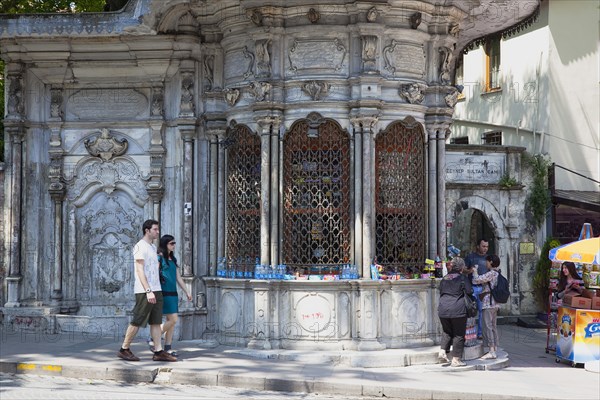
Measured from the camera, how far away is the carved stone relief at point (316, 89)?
12.3m

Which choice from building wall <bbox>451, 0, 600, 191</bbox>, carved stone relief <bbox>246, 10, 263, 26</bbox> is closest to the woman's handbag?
carved stone relief <bbox>246, 10, 263, 26</bbox>

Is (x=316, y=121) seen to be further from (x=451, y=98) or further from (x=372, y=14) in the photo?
(x=451, y=98)

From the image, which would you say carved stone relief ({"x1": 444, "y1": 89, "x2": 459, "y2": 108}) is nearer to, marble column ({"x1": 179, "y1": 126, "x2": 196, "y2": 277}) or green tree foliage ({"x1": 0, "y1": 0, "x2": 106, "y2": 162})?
marble column ({"x1": 179, "y1": 126, "x2": 196, "y2": 277})

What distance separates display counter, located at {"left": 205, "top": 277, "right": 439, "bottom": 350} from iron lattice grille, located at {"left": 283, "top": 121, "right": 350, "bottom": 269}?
0.45m

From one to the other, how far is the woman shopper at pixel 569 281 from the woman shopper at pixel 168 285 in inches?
225

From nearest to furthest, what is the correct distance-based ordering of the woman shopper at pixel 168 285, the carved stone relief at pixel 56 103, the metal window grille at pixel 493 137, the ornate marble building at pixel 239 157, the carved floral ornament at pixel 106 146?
the woman shopper at pixel 168 285 < the ornate marble building at pixel 239 157 < the carved floral ornament at pixel 106 146 < the carved stone relief at pixel 56 103 < the metal window grille at pixel 493 137

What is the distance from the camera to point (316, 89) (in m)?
12.3

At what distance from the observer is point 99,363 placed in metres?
11.2

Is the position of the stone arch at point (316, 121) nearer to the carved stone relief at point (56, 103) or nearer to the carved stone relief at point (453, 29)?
the carved stone relief at point (453, 29)

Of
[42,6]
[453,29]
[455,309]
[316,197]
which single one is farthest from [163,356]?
[42,6]

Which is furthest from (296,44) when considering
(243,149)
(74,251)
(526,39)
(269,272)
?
(526,39)

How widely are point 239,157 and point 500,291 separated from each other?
13.8ft

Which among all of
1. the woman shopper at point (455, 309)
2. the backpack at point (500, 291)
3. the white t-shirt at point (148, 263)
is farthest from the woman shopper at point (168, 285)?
the backpack at point (500, 291)

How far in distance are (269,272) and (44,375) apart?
129 inches
